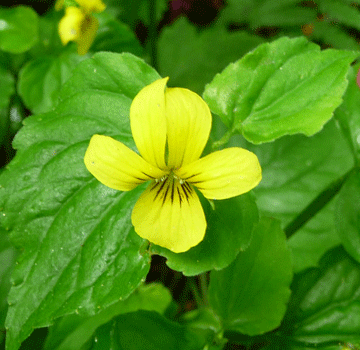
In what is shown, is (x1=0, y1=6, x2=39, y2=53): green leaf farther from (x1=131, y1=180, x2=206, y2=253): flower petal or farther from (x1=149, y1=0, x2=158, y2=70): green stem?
(x1=131, y1=180, x2=206, y2=253): flower petal

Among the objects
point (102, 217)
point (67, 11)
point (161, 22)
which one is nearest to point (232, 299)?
point (102, 217)

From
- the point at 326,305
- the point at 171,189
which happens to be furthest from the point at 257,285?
the point at 171,189

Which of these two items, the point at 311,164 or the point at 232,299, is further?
the point at 311,164

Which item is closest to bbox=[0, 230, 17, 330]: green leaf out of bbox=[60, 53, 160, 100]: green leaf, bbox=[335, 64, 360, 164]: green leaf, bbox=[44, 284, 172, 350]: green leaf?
bbox=[44, 284, 172, 350]: green leaf

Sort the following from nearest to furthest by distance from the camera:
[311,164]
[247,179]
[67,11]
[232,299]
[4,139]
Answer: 1. [247,179]
2. [232,299]
3. [67,11]
4. [311,164]
5. [4,139]

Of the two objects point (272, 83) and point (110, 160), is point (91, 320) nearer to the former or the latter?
point (110, 160)

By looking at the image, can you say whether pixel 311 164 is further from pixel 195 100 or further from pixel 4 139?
pixel 4 139
